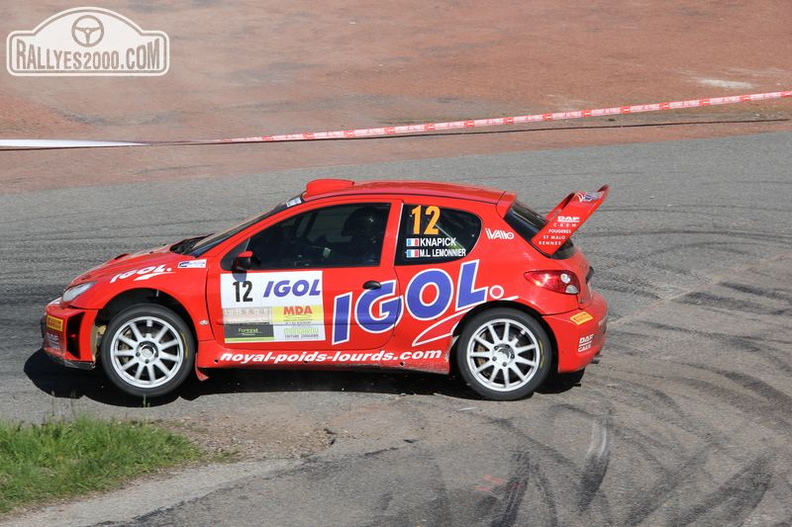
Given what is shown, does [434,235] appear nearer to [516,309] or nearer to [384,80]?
[516,309]

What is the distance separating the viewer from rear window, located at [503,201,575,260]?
8.29m

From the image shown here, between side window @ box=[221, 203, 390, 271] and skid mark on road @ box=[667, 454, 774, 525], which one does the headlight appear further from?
skid mark on road @ box=[667, 454, 774, 525]

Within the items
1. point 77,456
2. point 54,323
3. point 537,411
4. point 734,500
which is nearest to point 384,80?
point 54,323

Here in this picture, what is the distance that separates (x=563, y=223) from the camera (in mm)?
8133

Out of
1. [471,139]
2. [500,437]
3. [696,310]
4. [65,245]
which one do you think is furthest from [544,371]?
[471,139]

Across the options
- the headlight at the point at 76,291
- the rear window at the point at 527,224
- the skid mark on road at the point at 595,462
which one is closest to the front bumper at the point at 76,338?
the headlight at the point at 76,291

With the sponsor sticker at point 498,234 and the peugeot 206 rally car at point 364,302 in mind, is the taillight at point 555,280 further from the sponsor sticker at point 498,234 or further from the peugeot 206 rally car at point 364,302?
the sponsor sticker at point 498,234

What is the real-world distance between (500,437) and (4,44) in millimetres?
25764

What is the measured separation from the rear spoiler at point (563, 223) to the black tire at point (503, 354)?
0.56 meters

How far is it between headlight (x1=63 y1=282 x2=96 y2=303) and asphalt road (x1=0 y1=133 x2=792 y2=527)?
747 millimetres

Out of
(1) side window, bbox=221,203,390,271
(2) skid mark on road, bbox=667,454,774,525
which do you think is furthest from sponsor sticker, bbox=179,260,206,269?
(2) skid mark on road, bbox=667,454,774,525

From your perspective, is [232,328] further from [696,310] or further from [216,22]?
[216,22]

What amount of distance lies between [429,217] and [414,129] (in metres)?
12.4

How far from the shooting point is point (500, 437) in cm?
747
